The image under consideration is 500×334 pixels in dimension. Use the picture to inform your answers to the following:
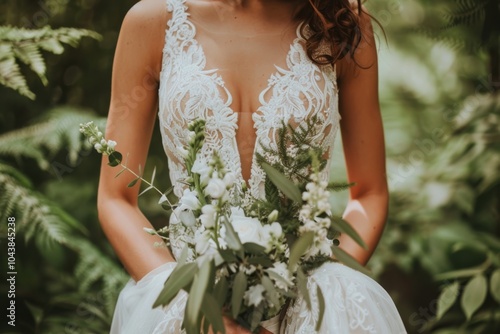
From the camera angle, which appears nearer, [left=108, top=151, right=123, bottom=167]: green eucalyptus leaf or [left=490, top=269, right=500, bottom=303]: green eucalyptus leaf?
[left=108, top=151, right=123, bottom=167]: green eucalyptus leaf

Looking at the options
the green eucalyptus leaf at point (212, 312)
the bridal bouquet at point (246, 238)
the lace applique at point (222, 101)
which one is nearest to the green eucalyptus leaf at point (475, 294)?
the lace applique at point (222, 101)

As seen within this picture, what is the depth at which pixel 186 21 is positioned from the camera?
1569 millimetres

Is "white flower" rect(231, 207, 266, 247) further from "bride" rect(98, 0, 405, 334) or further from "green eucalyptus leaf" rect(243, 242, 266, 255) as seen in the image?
"bride" rect(98, 0, 405, 334)

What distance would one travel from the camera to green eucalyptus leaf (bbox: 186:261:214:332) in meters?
0.99

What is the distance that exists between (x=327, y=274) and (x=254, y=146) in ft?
1.07

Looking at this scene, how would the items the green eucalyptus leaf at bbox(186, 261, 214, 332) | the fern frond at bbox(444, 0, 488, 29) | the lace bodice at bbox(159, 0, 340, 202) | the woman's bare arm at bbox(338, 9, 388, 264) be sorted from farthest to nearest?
the fern frond at bbox(444, 0, 488, 29) → the woman's bare arm at bbox(338, 9, 388, 264) → the lace bodice at bbox(159, 0, 340, 202) → the green eucalyptus leaf at bbox(186, 261, 214, 332)

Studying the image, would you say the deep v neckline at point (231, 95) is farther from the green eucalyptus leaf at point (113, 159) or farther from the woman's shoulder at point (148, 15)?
the green eucalyptus leaf at point (113, 159)

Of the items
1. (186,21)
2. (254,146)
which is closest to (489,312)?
(254,146)

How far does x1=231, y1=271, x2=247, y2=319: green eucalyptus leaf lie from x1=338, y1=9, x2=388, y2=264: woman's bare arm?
0.54 meters

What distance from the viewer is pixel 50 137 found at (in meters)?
2.30

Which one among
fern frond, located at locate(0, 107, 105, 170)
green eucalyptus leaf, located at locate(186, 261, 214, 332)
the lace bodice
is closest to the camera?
green eucalyptus leaf, located at locate(186, 261, 214, 332)

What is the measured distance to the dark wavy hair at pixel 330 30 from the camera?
1.56 meters

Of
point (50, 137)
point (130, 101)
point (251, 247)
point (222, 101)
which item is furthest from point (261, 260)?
point (50, 137)

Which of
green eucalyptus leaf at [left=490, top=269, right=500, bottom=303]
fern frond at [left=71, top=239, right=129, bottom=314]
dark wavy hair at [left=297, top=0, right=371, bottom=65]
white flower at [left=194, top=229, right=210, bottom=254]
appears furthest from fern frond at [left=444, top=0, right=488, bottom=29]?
white flower at [left=194, top=229, right=210, bottom=254]
